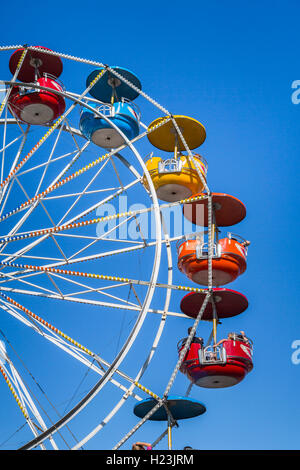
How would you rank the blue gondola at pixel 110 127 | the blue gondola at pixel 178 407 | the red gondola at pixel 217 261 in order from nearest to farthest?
the blue gondola at pixel 178 407, the red gondola at pixel 217 261, the blue gondola at pixel 110 127

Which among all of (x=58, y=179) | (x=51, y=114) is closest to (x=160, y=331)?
(x=58, y=179)

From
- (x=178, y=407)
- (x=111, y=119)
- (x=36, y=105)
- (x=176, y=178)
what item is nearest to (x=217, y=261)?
(x=176, y=178)

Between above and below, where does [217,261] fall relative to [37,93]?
below

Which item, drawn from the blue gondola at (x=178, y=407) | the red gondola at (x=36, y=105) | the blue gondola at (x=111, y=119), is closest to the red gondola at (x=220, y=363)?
the blue gondola at (x=178, y=407)

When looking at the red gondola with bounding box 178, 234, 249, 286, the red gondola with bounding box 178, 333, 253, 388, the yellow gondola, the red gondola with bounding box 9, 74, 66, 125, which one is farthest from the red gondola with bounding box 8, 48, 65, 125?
the red gondola with bounding box 178, 333, 253, 388

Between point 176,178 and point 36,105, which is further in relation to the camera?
point 36,105

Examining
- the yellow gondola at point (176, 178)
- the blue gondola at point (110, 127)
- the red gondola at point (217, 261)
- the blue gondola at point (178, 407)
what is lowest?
the blue gondola at point (178, 407)

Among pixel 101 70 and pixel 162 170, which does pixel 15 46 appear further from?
pixel 162 170

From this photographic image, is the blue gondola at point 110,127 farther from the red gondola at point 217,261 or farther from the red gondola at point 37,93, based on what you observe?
the red gondola at point 217,261

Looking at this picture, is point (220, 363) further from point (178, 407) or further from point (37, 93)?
point (37, 93)

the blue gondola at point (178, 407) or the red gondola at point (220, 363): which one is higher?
the red gondola at point (220, 363)

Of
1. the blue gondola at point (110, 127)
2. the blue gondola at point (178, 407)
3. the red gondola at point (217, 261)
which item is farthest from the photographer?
the blue gondola at point (110, 127)

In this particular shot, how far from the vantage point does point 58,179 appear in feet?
64.5
